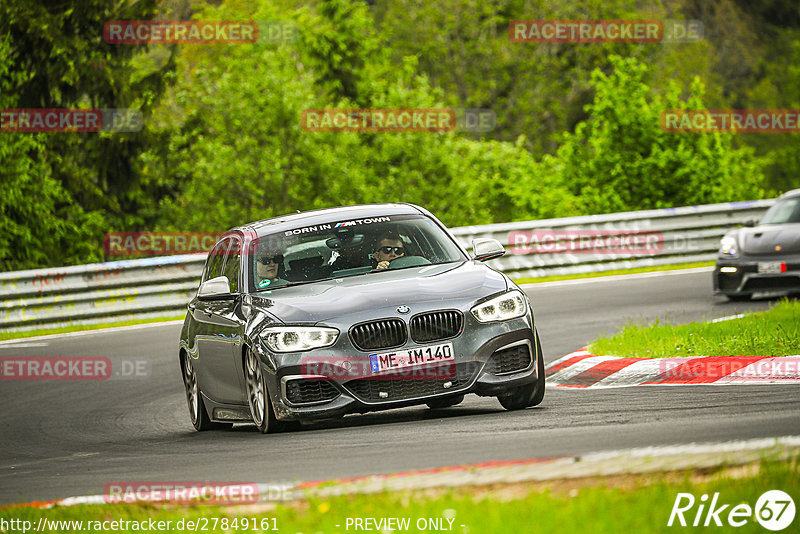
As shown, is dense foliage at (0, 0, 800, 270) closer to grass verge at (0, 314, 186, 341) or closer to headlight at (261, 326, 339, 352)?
grass verge at (0, 314, 186, 341)

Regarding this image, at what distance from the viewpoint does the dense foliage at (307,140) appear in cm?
2883

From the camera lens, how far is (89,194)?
120 ft

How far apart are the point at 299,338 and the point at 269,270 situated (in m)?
1.25

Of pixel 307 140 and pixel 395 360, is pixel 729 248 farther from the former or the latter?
pixel 307 140

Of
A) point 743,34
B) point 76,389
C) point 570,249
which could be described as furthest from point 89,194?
point 743,34

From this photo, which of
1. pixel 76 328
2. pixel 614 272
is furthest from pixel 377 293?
pixel 614 272

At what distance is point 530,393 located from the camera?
9.17 m

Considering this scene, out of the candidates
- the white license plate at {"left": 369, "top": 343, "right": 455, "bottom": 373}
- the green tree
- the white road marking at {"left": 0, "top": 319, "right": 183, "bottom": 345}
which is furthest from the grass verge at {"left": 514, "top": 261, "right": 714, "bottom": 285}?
the white license plate at {"left": 369, "top": 343, "right": 455, "bottom": 373}

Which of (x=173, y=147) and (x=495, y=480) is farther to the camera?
(x=173, y=147)

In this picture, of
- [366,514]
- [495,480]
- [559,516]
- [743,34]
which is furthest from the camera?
[743,34]

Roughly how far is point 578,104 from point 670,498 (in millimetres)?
61057

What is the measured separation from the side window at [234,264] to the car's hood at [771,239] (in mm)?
7577

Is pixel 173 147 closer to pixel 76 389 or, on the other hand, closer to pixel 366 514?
pixel 76 389

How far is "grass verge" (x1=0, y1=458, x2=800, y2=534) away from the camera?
485 cm
